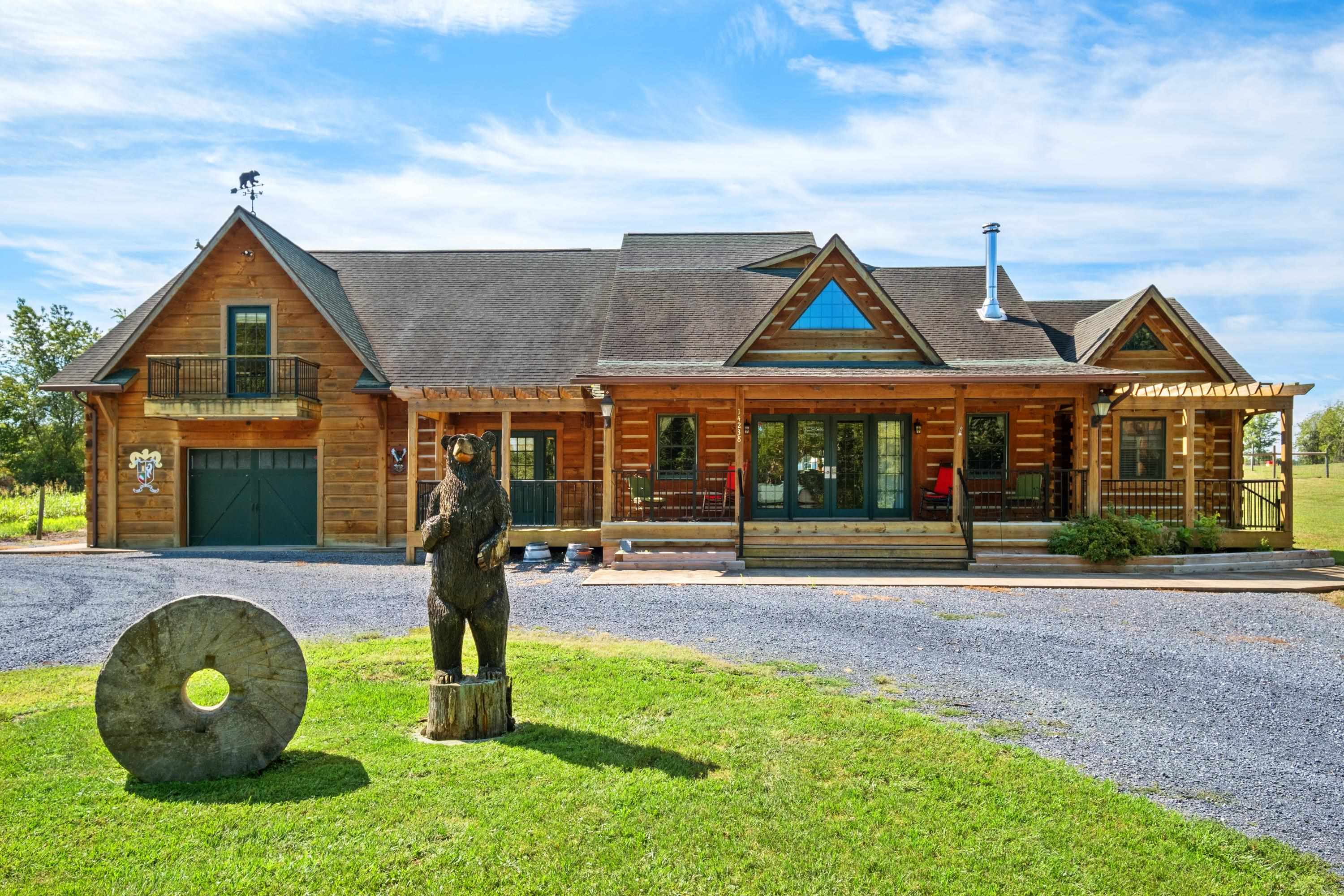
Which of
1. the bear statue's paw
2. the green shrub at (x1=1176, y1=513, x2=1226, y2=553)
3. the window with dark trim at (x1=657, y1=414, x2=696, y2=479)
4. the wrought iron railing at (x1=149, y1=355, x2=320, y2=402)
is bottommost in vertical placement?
the bear statue's paw

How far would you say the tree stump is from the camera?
5383mm

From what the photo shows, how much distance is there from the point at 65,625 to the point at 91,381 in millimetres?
9157

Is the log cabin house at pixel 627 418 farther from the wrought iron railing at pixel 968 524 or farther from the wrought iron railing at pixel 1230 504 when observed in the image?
the wrought iron railing at pixel 968 524

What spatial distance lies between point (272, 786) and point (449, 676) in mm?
1221

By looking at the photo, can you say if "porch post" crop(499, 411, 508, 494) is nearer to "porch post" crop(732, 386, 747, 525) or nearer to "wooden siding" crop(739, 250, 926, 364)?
"porch post" crop(732, 386, 747, 525)

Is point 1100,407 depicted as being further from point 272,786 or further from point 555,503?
point 272,786

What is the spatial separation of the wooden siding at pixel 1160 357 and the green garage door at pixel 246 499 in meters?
17.2

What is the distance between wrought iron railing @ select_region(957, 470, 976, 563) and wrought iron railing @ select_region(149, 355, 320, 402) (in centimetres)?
1260

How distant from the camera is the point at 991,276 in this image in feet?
59.5

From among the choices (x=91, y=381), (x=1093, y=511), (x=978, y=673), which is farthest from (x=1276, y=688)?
(x=91, y=381)

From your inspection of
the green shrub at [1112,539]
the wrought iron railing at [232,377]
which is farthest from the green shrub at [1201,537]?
the wrought iron railing at [232,377]

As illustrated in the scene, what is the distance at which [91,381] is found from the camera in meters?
16.1

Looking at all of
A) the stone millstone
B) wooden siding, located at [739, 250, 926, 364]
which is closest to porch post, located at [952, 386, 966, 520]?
wooden siding, located at [739, 250, 926, 364]

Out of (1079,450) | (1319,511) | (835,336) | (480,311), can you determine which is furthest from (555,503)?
(1319,511)
